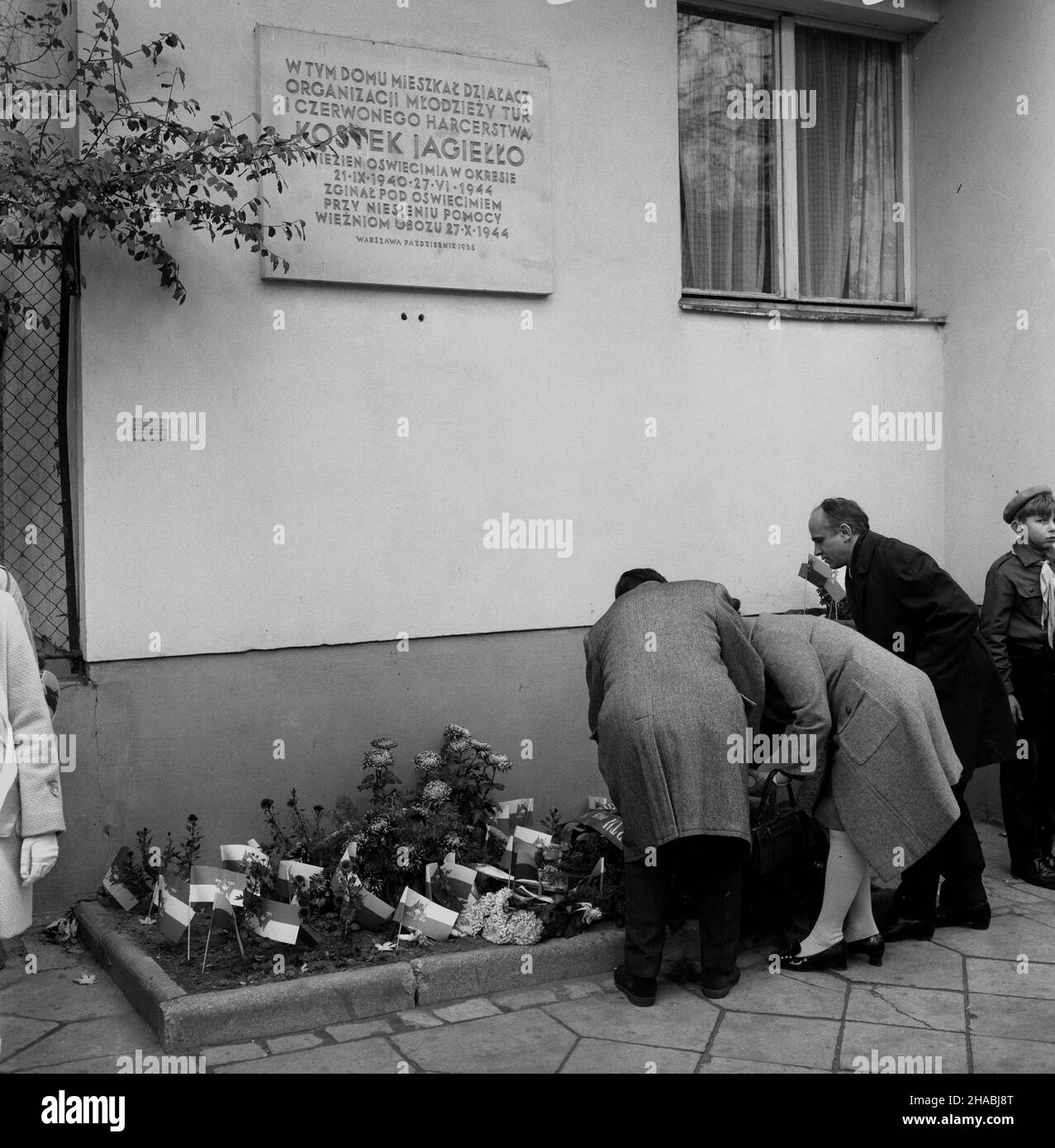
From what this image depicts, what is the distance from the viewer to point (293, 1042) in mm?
4281

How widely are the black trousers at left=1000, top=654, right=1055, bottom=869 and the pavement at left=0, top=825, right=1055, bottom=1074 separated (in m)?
1.09

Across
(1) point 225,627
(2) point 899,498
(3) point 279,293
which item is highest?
(3) point 279,293

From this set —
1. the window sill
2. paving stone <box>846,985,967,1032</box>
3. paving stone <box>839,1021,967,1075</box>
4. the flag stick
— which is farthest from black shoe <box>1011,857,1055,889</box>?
the flag stick

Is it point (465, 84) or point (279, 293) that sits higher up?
point (465, 84)

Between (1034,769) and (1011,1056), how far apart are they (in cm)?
220

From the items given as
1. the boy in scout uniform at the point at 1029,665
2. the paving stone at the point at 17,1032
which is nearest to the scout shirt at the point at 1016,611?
the boy in scout uniform at the point at 1029,665

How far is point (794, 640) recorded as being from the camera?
485 centimetres

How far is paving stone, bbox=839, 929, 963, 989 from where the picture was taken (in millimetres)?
4863

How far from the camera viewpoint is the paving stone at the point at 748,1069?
13.3 ft
